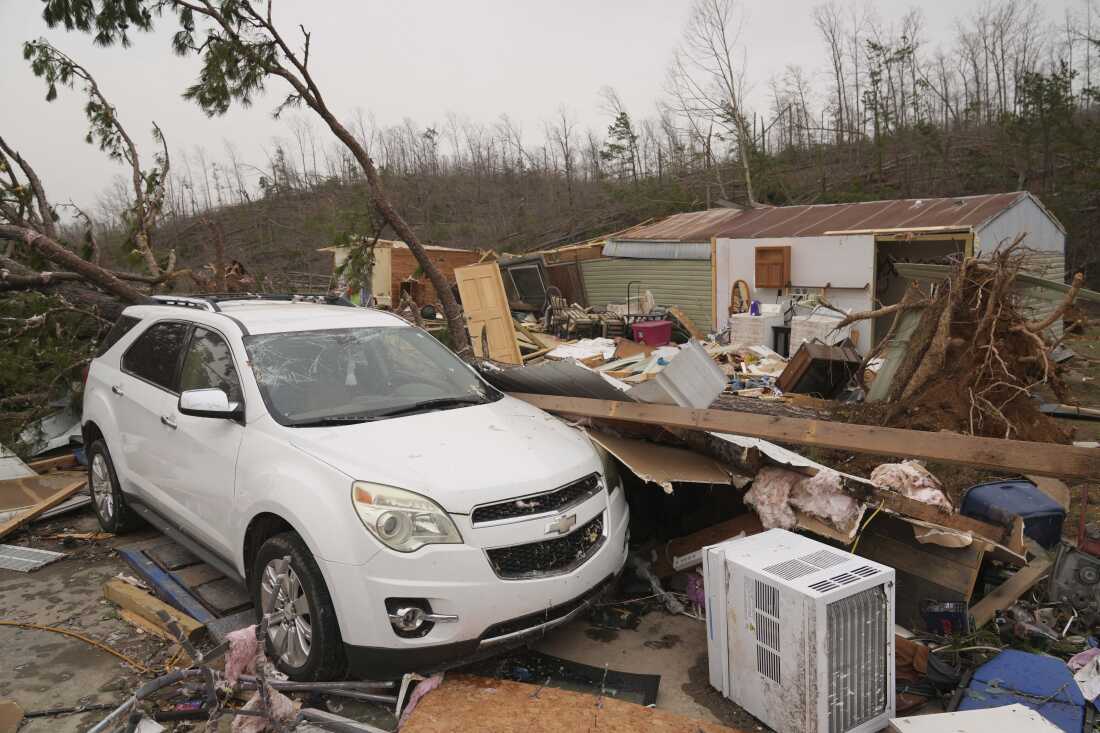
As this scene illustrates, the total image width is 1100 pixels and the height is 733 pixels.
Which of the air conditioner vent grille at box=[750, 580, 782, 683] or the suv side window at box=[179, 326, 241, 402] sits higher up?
the suv side window at box=[179, 326, 241, 402]

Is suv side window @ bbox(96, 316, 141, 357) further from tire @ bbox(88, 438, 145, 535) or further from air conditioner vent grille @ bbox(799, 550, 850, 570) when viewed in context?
air conditioner vent grille @ bbox(799, 550, 850, 570)

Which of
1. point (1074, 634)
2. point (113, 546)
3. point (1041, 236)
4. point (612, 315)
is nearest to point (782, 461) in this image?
point (1074, 634)

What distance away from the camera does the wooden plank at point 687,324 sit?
1606cm

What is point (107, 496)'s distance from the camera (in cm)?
532

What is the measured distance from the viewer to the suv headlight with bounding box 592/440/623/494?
12.8ft

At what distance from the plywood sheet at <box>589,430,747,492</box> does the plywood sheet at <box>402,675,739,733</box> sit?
1.20 m

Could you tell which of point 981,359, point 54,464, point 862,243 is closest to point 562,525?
point 981,359

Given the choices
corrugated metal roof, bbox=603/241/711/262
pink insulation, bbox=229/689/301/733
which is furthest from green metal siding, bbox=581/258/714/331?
pink insulation, bbox=229/689/301/733

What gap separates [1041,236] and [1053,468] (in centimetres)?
1420

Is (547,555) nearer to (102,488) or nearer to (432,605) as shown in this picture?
(432,605)

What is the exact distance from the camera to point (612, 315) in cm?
1647

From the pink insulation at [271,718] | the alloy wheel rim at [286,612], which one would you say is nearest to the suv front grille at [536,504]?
the alloy wheel rim at [286,612]

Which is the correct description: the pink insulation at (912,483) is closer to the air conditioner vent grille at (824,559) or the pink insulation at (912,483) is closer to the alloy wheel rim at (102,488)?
the air conditioner vent grille at (824,559)

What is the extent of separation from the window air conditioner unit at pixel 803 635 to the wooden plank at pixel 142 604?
2802 millimetres
